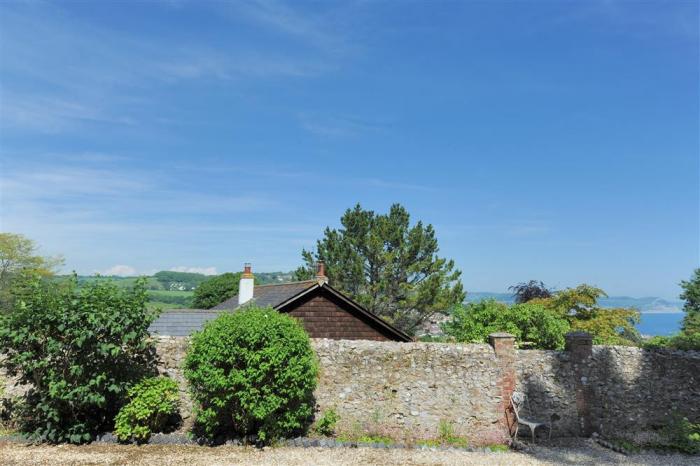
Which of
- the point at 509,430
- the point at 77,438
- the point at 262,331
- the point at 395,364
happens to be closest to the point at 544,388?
the point at 509,430

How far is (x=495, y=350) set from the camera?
1029 cm

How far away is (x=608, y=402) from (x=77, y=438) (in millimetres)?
11540

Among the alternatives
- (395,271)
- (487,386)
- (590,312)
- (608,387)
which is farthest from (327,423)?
(395,271)

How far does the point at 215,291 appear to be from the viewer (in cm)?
4709

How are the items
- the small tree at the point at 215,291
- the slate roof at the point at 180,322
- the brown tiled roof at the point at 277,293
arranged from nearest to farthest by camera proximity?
1. the slate roof at the point at 180,322
2. the brown tiled roof at the point at 277,293
3. the small tree at the point at 215,291

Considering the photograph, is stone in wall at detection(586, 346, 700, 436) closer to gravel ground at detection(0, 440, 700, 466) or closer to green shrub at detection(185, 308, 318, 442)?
gravel ground at detection(0, 440, 700, 466)

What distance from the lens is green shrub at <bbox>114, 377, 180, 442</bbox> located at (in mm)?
8828

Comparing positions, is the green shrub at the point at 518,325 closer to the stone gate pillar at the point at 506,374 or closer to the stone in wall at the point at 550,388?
the stone in wall at the point at 550,388

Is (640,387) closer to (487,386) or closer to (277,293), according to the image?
(487,386)

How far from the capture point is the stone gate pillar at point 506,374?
32.9ft

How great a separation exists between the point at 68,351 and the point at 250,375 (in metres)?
3.65

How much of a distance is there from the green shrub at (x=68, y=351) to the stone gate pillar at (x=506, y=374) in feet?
25.6

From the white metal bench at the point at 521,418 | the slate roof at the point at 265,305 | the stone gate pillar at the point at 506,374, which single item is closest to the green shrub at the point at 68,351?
the slate roof at the point at 265,305

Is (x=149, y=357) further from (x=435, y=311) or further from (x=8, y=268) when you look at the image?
(x=8, y=268)
